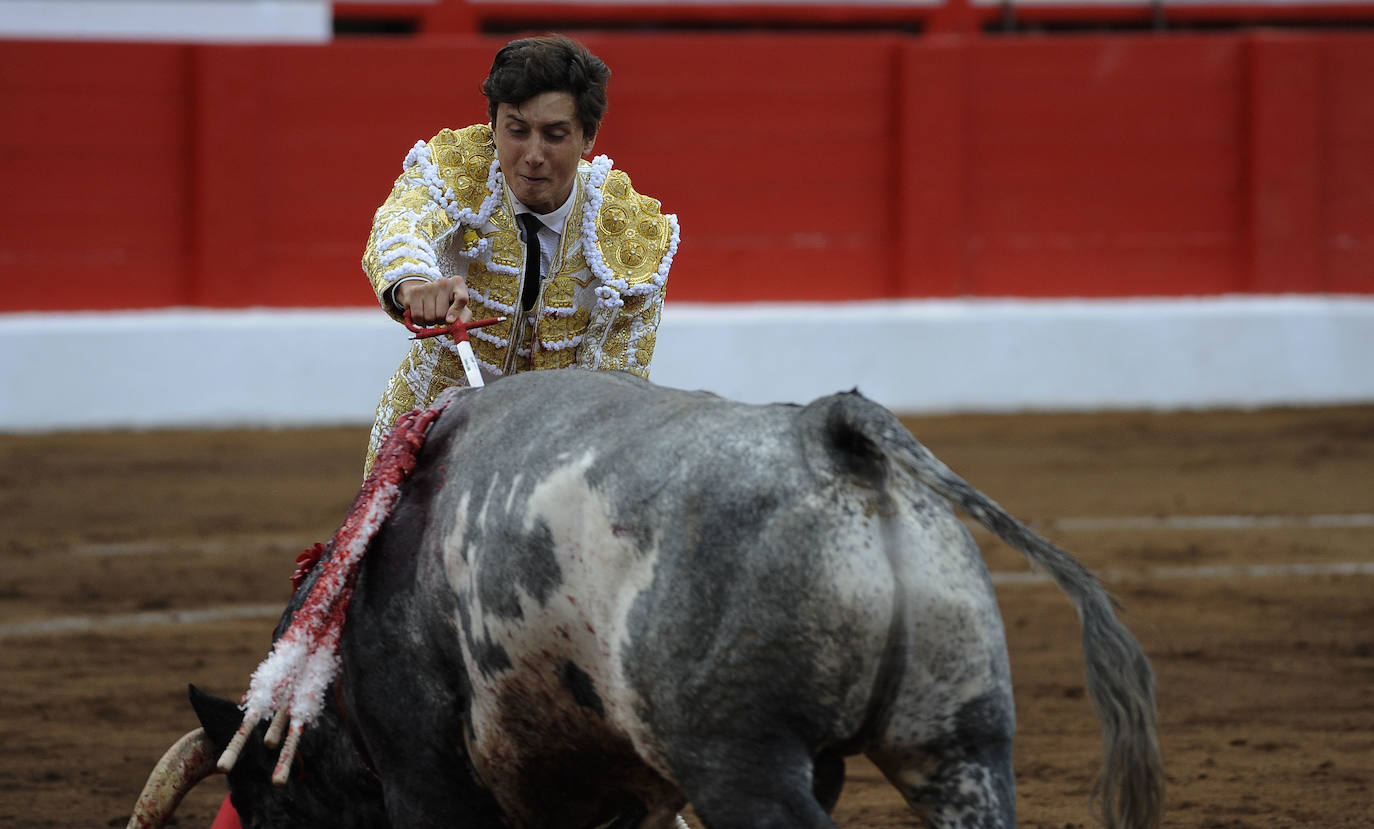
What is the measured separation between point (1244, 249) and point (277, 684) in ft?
24.5

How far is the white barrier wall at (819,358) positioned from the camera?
7.52 meters

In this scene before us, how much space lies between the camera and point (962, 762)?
149cm

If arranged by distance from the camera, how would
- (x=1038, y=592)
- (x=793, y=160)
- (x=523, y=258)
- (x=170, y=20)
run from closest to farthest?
(x=523, y=258) → (x=1038, y=592) → (x=170, y=20) → (x=793, y=160)

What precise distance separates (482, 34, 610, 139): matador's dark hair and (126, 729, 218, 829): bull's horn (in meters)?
0.87

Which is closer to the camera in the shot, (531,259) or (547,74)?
(547,74)

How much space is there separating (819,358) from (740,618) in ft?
21.7

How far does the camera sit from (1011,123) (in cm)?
841

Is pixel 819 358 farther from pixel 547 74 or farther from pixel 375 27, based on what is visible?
pixel 547 74

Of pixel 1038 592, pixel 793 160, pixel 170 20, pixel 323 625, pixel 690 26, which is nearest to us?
pixel 323 625

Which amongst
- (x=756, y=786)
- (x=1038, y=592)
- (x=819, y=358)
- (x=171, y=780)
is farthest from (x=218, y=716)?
(x=819, y=358)

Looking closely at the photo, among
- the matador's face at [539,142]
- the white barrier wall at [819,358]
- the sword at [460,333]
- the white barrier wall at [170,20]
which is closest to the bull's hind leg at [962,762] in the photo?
the sword at [460,333]

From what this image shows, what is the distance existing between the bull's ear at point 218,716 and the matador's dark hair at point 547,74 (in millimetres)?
797

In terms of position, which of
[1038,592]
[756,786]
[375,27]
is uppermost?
[375,27]

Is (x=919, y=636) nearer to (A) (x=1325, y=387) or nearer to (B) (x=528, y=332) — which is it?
(B) (x=528, y=332)
